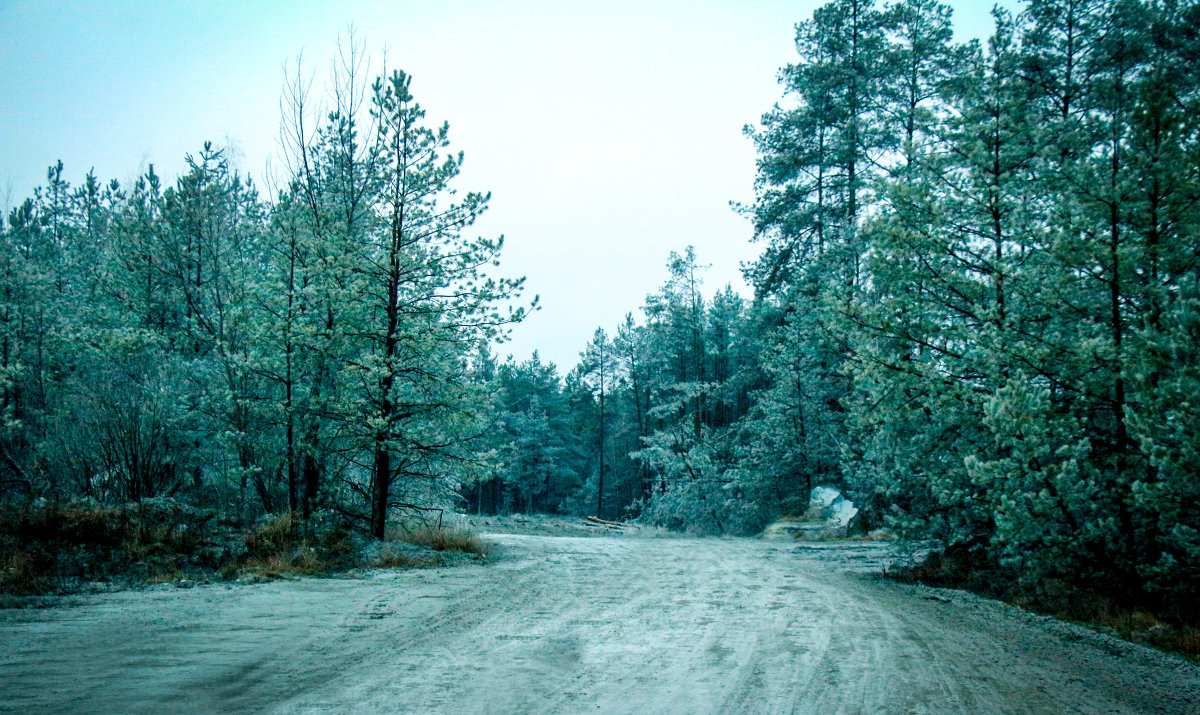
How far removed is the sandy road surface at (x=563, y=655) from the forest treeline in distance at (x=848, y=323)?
5.98ft

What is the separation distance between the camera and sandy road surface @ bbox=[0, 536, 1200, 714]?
4207mm

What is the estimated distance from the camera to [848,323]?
9953mm

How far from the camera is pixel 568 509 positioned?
58844mm

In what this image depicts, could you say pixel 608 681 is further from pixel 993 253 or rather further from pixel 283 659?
pixel 993 253

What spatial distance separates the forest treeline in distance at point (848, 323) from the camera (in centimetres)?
730

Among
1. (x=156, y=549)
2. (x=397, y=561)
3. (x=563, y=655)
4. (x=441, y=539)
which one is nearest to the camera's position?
(x=563, y=655)

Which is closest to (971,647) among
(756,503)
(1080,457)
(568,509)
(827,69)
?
(1080,457)

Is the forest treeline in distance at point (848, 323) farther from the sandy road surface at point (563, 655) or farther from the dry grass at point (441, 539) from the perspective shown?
the sandy road surface at point (563, 655)

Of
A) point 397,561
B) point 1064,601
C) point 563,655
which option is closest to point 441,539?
point 397,561

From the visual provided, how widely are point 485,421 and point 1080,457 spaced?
32.5ft

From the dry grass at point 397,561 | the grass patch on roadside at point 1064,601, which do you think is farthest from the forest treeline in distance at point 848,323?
the dry grass at point 397,561

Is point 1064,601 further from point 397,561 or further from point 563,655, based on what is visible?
point 397,561

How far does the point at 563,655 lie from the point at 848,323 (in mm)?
6768

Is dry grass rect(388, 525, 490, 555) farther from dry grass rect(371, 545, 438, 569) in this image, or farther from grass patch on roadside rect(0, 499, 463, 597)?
dry grass rect(371, 545, 438, 569)
